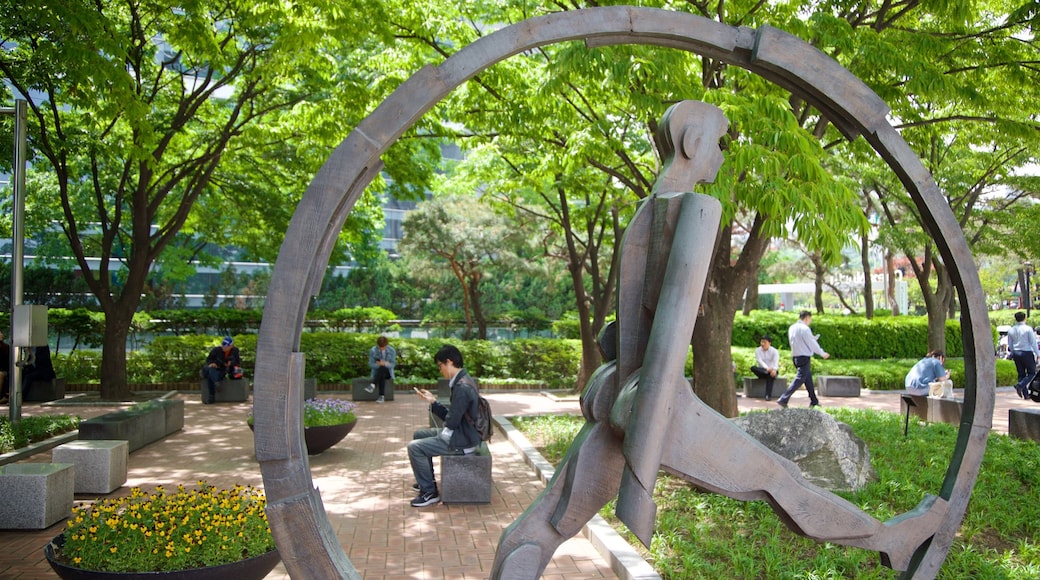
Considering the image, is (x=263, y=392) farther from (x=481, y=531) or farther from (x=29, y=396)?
(x=29, y=396)

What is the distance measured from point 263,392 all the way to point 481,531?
432 cm

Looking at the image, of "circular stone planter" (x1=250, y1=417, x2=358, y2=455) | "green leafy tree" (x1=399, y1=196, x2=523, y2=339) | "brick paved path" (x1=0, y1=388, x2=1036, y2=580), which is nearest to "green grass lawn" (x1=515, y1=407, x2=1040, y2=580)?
"brick paved path" (x1=0, y1=388, x2=1036, y2=580)

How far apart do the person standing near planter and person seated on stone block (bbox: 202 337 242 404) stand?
2.90 metres

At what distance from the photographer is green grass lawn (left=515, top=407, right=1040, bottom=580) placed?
5910 millimetres

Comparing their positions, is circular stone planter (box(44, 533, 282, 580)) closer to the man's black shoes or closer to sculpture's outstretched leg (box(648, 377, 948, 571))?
sculpture's outstretched leg (box(648, 377, 948, 571))

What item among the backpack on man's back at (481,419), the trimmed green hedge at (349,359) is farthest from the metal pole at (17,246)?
the backpack on man's back at (481,419)

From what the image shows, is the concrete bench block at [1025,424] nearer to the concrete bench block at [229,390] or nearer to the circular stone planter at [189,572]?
the circular stone planter at [189,572]

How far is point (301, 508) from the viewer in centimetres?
362

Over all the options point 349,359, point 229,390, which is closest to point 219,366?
point 229,390

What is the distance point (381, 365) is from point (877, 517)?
12.3 m

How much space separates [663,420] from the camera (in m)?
3.66

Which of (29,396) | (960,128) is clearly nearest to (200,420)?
(29,396)

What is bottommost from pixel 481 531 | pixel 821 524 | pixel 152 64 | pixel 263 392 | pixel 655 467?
pixel 481 531

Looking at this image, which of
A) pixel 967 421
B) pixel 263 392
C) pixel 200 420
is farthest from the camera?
pixel 200 420
